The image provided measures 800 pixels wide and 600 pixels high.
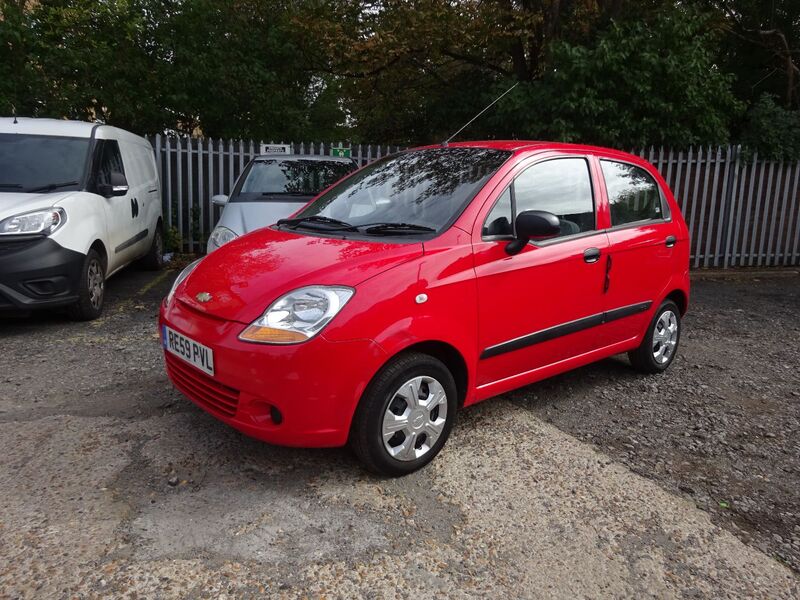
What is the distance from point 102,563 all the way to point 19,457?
115 cm

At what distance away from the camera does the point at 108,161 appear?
21.5 ft

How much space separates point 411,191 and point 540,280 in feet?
2.98

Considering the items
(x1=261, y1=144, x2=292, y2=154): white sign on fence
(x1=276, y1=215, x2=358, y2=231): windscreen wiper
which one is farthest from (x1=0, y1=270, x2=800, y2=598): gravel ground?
(x1=261, y1=144, x2=292, y2=154): white sign on fence

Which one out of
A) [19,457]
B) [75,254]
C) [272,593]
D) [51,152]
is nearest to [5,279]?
[75,254]

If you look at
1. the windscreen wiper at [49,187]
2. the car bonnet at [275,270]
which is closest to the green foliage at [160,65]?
the windscreen wiper at [49,187]

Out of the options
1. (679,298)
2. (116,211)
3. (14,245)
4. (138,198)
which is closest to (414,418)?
(679,298)

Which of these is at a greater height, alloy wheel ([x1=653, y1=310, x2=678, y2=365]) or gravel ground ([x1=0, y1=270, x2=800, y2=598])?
alloy wheel ([x1=653, y1=310, x2=678, y2=365])

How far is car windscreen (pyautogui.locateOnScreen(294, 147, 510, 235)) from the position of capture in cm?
349

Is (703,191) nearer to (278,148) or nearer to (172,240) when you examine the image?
(278,148)

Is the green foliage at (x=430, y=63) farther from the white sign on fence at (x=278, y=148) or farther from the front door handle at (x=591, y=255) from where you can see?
the front door handle at (x=591, y=255)

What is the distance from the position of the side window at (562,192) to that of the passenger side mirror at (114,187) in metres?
4.26

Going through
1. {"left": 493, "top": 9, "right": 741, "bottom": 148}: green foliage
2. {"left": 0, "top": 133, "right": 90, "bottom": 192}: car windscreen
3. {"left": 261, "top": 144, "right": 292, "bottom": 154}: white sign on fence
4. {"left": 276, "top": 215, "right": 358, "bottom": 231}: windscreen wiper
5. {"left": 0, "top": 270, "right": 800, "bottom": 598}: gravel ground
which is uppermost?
{"left": 493, "top": 9, "right": 741, "bottom": 148}: green foliage

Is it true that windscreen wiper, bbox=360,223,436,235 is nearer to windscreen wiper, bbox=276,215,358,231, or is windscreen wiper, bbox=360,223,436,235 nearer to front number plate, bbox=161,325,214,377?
windscreen wiper, bbox=276,215,358,231

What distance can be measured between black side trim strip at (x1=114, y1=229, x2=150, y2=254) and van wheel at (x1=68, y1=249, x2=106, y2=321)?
55cm
